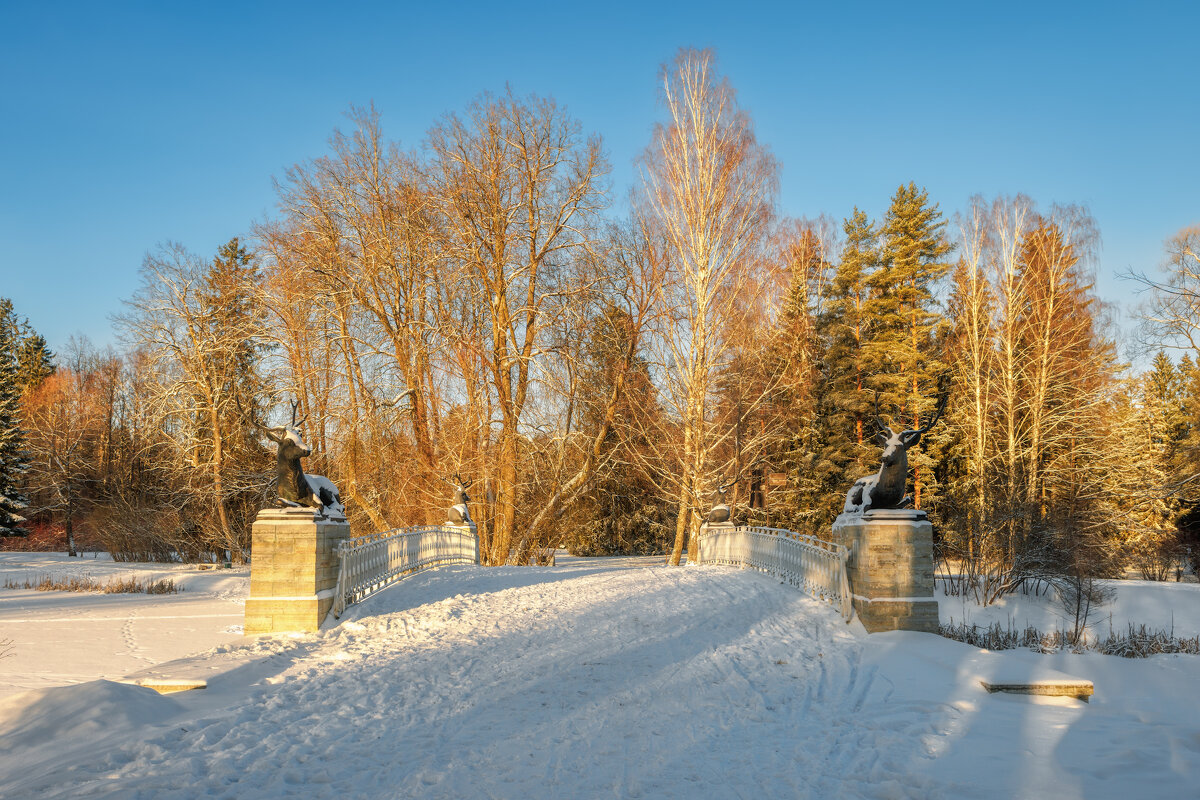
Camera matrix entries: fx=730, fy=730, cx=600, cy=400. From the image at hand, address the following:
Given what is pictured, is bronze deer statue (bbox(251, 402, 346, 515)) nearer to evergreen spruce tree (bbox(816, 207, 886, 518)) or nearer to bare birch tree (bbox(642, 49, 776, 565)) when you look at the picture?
bare birch tree (bbox(642, 49, 776, 565))

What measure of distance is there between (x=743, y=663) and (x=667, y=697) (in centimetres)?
163

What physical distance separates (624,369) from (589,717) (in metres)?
17.7

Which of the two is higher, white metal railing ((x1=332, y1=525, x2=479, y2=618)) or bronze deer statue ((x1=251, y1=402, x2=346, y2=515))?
bronze deer statue ((x1=251, y1=402, x2=346, y2=515))

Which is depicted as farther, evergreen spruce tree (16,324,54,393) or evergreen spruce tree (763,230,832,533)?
evergreen spruce tree (16,324,54,393)

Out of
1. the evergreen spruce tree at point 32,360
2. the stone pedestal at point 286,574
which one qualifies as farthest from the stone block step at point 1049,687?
the evergreen spruce tree at point 32,360

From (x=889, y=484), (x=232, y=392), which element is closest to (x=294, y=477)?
(x=889, y=484)

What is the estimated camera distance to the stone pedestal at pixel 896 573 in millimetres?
9023

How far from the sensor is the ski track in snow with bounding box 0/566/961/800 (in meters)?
4.45

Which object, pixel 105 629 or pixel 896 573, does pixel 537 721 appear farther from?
pixel 105 629

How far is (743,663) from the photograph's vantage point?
7953 millimetres

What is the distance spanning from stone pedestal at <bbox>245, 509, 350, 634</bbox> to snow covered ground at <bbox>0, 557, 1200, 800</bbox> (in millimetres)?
374

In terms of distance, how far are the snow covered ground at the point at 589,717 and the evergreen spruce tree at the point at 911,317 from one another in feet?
62.1

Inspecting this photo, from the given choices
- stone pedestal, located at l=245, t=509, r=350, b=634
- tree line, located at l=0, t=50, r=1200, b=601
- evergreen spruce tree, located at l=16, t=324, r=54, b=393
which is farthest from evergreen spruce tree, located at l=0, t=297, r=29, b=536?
stone pedestal, located at l=245, t=509, r=350, b=634

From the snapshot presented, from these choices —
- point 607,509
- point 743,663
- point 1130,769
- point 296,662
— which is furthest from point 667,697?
point 607,509
